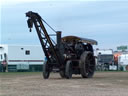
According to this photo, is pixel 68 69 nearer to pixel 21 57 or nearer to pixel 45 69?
pixel 45 69

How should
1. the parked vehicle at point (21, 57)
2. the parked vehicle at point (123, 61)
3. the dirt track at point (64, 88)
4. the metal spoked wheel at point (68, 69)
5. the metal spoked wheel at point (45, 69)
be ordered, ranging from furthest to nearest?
the parked vehicle at point (123, 61)
the parked vehicle at point (21, 57)
the metal spoked wheel at point (45, 69)
the metal spoked wheel at point (68, 69)
the dirt track at point (64, 88)

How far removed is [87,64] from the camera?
2255 cm

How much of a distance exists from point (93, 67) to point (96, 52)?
→ 28936 millimetres

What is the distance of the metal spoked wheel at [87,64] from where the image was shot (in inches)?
853

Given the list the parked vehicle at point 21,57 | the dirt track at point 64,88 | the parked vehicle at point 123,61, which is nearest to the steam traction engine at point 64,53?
the dirt track at point 64,88

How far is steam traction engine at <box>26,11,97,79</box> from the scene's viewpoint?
2091 centimetres

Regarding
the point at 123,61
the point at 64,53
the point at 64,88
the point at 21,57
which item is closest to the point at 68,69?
the point at 64,53

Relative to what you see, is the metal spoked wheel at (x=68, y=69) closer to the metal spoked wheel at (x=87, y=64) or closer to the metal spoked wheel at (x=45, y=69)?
the metal spoked wheel at (x=87, y=64)

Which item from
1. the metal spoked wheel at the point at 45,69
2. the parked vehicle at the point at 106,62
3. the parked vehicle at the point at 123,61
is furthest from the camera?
the parked vehicle at the point at 123,61

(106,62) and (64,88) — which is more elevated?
(106,62)

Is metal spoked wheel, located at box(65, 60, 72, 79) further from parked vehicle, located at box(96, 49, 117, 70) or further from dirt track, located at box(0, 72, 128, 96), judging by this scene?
parked vehicle, located at box(96, 49, 117, 70)

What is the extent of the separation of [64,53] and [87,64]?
183cm

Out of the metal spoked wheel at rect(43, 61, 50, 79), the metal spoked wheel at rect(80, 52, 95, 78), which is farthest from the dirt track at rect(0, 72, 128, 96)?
the metal spoked wheel at rect(43, 61, 50, 79)

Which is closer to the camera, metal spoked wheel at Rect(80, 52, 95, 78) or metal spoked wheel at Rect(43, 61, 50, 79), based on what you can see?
metal spoked wheel at Rect(80, 52, 95, 78)
